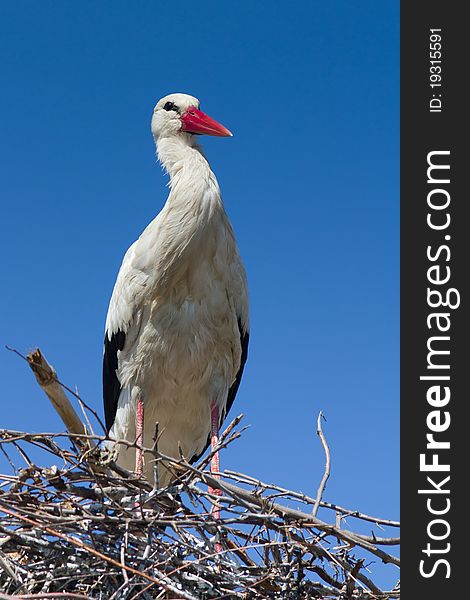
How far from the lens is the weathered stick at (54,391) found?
3980mm

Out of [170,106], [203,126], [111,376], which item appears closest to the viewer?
[111,376]

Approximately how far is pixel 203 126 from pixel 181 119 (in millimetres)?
137

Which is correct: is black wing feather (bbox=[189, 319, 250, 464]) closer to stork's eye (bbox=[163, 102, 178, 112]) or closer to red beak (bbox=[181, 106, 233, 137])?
red beak (bbox=[181, 106, 233, 137])

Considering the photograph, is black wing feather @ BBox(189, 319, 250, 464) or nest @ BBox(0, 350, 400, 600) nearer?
nest @ BBox(0, 350, 400, 600)

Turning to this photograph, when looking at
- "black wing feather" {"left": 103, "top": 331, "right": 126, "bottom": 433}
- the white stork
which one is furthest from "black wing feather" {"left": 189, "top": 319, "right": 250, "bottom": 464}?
"black wing feather" {"left": 103, "top": 331, "right": 126, "bottom": 433}

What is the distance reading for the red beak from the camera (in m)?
5.66

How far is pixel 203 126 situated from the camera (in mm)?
5660

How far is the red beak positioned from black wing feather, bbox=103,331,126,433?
115 centimetres

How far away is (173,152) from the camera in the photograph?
5613mm

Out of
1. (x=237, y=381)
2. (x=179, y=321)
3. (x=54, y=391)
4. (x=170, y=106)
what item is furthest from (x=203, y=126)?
(x=54, y=391)

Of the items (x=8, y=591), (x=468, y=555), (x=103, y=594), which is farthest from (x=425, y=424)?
(x=8, y=591)

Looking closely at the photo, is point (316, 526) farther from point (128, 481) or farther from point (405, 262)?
point (405, 262)

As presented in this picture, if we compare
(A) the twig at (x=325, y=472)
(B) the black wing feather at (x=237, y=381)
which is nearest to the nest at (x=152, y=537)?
(A) the twig at (x=325, y=472)

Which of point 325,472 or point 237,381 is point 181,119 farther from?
point 325,472
